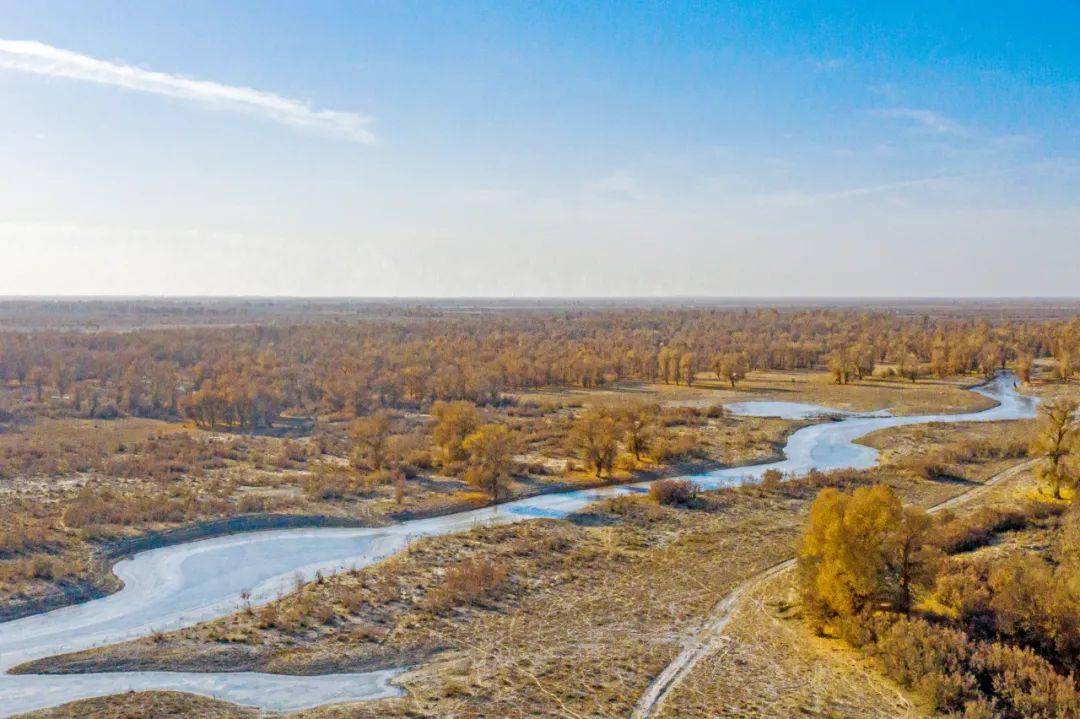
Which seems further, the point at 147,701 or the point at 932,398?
the point at 932,398

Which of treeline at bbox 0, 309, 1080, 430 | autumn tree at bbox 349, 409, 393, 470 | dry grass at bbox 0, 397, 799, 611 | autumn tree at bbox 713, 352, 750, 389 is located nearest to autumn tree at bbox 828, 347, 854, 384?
treeline at bbox 0, 309, 1080, 430

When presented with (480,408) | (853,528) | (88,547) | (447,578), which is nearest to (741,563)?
(853,528)

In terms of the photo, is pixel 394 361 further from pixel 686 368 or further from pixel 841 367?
pixel 841 367

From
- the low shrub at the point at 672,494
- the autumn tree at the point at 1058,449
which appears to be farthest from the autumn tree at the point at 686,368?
the autumn tree at the point at 1058,449

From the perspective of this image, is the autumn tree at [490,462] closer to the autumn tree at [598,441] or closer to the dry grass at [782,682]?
the autumn tree at [598,441]

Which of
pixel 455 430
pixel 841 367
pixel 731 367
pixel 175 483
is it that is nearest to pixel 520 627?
pixel 455 430

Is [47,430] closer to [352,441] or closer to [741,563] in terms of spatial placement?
[352,441]

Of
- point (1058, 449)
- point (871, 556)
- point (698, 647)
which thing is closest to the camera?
point (698, 647)
